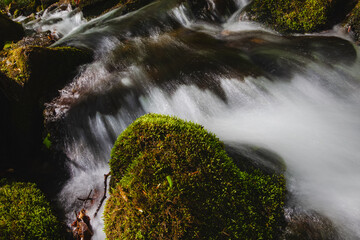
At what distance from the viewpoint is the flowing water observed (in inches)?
118

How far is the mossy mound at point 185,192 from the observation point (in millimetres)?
1829

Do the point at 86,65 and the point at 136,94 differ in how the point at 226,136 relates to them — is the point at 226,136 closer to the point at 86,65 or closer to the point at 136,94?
the point at 136,94

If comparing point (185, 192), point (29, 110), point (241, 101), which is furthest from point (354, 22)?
point (29, 110)

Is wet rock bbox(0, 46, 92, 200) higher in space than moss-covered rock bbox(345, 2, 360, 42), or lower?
higher

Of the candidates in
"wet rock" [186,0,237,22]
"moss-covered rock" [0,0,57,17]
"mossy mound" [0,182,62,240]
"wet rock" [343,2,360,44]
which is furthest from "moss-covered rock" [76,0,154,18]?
"mossy mound" [0,182,62,240]

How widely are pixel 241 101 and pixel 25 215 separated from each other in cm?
393

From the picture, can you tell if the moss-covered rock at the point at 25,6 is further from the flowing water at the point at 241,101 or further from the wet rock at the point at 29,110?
the wet rock at the point at 29,110

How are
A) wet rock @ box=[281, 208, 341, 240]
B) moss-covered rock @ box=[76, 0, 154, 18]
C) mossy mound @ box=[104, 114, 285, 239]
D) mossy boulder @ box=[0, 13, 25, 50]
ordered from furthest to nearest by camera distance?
1. moss-covered rock @ box=[76, 0, 154, 18]
2. mossy boulder @ box=[0, 13, 25, 50]
3. wet rock @ box=[281, 208, 341, 240]
4. mossy mound @ box=[104, 114, 285, 239]

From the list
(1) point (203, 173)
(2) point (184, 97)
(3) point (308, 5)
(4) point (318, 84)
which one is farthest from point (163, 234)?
(3) point (308, 5)

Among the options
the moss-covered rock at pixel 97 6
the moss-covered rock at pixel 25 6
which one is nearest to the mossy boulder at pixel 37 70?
the moss-covered rock at pixel 97 6

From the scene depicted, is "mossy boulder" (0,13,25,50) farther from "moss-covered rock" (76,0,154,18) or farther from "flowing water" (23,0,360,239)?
"moss-covered rock" (76,0,154,18)

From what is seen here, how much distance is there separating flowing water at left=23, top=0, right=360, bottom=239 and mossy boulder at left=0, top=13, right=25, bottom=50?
8.65 feet

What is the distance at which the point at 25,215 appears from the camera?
2.82m

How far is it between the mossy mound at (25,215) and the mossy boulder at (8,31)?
19.2 ft
